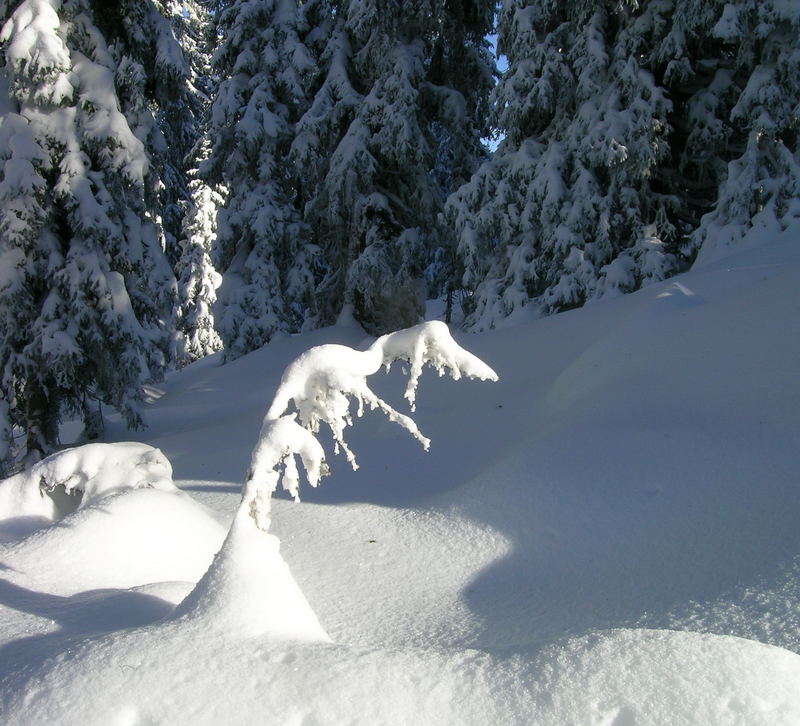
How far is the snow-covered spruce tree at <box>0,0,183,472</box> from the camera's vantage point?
27.2 feet

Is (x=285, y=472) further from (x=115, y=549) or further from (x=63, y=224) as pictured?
(x=63, y=224)

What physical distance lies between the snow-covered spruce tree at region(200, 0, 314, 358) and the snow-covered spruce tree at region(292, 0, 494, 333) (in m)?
0.60

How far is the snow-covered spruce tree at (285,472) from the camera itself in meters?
2.40

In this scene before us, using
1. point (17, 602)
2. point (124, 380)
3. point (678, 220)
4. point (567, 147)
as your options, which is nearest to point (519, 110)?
point (567, 147)

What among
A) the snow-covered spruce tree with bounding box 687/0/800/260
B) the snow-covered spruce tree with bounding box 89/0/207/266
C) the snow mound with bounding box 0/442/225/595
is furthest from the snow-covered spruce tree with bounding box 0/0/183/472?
the snow-covered spruce tree with bounding box 687/0/800/260

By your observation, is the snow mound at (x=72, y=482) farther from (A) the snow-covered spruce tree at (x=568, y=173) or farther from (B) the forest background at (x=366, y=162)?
(A) the snow-covered spruce tree at (x=568, y=173)

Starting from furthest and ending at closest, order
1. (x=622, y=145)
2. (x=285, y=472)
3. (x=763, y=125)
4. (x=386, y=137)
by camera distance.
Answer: (x=386, y=137), (x=622, y=145), (x=763, y=125), (x=285, y=472)

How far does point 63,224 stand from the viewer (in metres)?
9.04

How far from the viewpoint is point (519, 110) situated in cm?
1101

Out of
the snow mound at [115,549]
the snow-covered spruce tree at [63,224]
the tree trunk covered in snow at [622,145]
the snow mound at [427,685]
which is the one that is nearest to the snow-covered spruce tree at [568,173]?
the tree trunk covered in snow at [622,145]

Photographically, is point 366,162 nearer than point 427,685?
No

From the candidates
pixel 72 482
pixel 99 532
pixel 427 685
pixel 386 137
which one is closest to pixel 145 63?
pixel 386 137

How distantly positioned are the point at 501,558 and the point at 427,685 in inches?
77.7

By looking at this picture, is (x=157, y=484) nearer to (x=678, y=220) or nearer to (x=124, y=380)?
(x=124, y=380)
